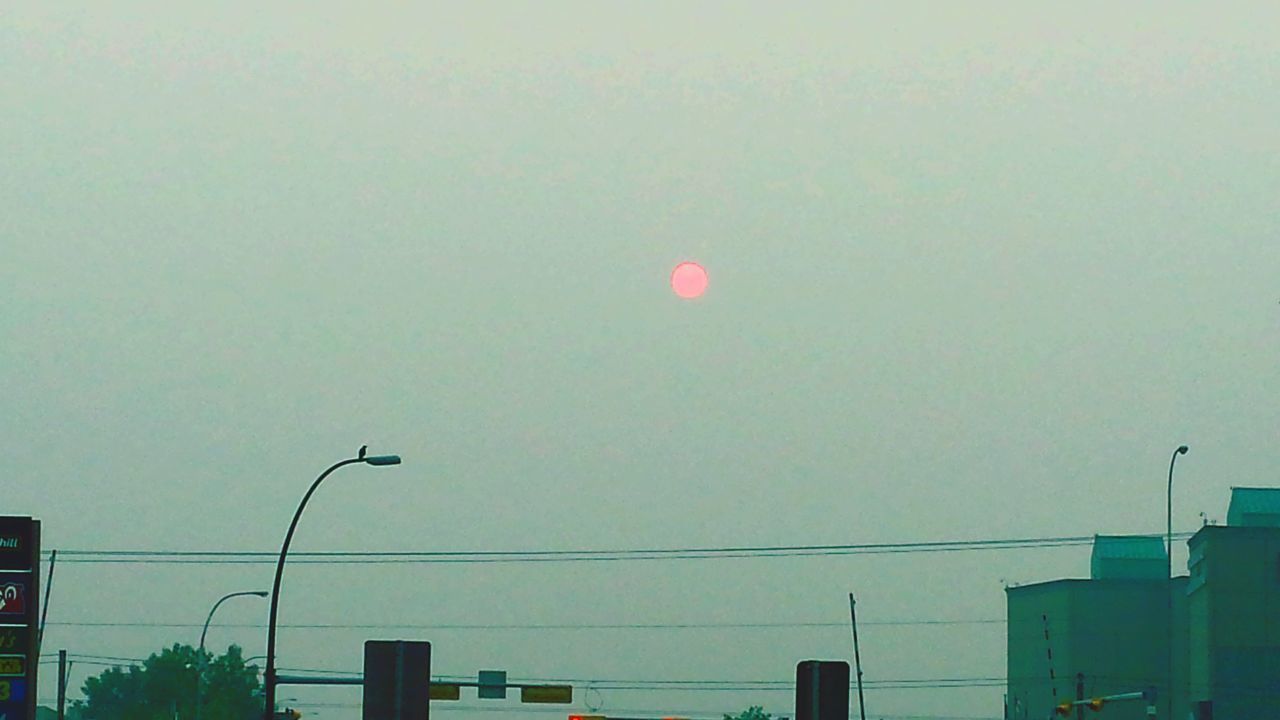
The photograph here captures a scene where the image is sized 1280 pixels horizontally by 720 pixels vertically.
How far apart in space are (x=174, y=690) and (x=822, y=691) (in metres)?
160

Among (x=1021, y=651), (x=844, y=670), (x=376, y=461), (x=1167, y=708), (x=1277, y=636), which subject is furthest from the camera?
(x=1021, y=651)

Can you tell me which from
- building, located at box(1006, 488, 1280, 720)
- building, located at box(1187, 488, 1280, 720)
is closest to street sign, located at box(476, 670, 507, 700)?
building, located at box(1006, 488, 1280, 720)

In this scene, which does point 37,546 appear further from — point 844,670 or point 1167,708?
point 1167,708

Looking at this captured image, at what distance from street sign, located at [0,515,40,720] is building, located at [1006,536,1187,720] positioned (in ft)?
455

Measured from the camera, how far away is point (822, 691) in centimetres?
1722

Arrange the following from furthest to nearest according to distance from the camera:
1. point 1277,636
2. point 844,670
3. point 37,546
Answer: point 1277,636, point 37,546, point 844,670

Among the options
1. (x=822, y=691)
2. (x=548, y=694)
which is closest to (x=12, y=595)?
(x=822, y=691)

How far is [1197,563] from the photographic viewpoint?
504 ft

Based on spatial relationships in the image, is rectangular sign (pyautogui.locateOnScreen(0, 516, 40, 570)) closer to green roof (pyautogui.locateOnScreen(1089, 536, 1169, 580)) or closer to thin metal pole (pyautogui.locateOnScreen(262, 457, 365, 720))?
thin metal pole (pyautogui.locateOnScreen(262, 457, 365, 720))

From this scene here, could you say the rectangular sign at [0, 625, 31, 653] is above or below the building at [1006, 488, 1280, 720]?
below

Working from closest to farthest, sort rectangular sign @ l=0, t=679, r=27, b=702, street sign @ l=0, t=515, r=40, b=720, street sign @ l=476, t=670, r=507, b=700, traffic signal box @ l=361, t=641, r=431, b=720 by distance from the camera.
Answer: traffic signal box @ l=361, t=641, r=431, b=720 → street sign @ l=0, t=515, r=40, b=720 → rectangular sign @ l=0, t=679, r=27, b=702 → street sign @ l=476, t=670, r=507, b=700

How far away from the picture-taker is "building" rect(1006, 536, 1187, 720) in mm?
176500

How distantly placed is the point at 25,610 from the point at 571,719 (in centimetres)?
1170

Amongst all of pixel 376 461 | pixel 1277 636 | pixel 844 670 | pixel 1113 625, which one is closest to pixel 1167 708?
pixel 1113 625
